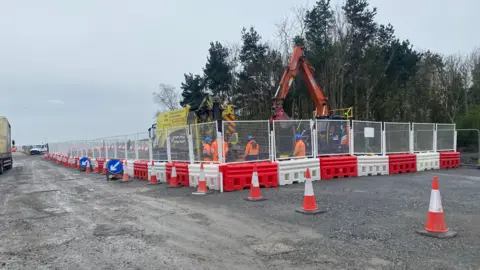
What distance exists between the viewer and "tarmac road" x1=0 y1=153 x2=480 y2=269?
4891 millimetres

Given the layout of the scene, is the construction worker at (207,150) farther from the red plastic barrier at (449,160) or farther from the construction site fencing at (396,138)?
the red plastic barrier at (449,160)

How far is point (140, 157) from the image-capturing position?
56.2 ft

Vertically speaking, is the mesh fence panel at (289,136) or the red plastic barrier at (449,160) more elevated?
the mesh fence panel at (289,136)

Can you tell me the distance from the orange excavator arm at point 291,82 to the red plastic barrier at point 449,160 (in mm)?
6014

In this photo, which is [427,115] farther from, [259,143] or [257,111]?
[259,143]

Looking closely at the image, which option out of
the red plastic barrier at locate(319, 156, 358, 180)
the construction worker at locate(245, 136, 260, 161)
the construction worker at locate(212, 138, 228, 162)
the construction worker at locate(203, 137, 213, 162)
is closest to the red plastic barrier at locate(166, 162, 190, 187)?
the construction worker at locate(203, 137, 213, 162)

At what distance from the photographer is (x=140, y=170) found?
16.3 metres

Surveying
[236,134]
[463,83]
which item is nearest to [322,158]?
[236,134]

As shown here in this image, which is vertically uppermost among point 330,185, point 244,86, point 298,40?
point 298,40

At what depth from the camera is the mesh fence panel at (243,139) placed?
37.6ft

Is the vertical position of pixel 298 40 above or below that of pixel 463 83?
above

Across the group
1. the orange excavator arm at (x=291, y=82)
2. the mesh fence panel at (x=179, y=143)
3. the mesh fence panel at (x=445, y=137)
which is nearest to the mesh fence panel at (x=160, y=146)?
the mesh fence panel at (x=179, y=143)

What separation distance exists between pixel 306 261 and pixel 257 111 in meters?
39.8

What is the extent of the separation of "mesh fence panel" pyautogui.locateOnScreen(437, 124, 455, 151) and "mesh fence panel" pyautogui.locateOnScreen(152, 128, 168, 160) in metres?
13.2
